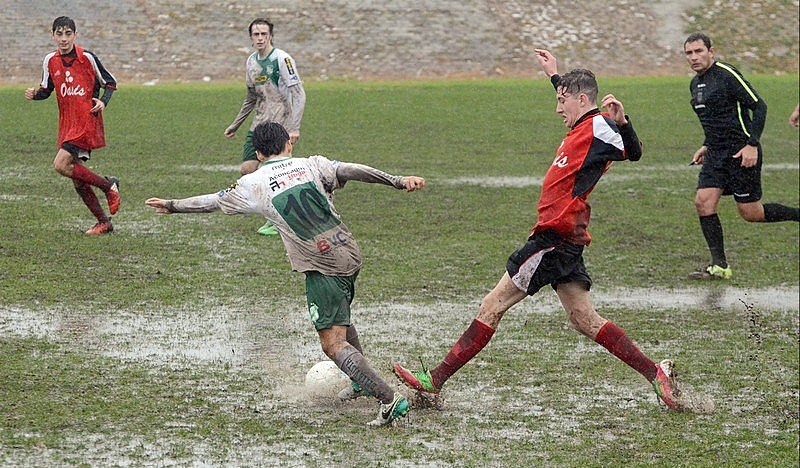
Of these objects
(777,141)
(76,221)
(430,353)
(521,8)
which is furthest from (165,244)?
(521,8)

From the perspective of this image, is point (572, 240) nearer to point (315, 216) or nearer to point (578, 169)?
point (578, 169)

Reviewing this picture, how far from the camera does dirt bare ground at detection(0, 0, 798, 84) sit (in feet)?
97.3

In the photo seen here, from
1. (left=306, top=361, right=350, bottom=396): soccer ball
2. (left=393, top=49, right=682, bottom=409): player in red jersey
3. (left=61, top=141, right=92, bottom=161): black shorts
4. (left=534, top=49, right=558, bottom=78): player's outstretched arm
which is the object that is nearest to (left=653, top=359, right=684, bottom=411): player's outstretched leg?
(left=393, top=49, right=682, bottom=409): player in red jersey

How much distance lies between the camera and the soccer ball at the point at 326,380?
765cm

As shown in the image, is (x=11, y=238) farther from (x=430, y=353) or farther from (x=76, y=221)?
(x=430, y=353)

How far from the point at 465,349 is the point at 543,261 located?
727 mm

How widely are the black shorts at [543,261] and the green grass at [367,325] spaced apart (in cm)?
83

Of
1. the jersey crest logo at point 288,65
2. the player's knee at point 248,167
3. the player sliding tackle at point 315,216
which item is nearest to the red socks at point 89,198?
the player's knee at point 248,167

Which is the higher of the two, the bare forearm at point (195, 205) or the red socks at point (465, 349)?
the bare forearm at point (195, 205)

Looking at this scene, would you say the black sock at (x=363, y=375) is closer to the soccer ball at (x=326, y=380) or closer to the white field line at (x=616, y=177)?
the soccer ball at (x=326, y=380)

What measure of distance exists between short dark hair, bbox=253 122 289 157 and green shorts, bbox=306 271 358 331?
0.75 metres

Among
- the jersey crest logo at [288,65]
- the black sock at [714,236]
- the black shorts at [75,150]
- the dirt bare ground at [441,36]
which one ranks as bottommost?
the dirt bare ground at [441,36]

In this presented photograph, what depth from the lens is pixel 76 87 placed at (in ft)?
35.7

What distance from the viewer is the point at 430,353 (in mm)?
8898
